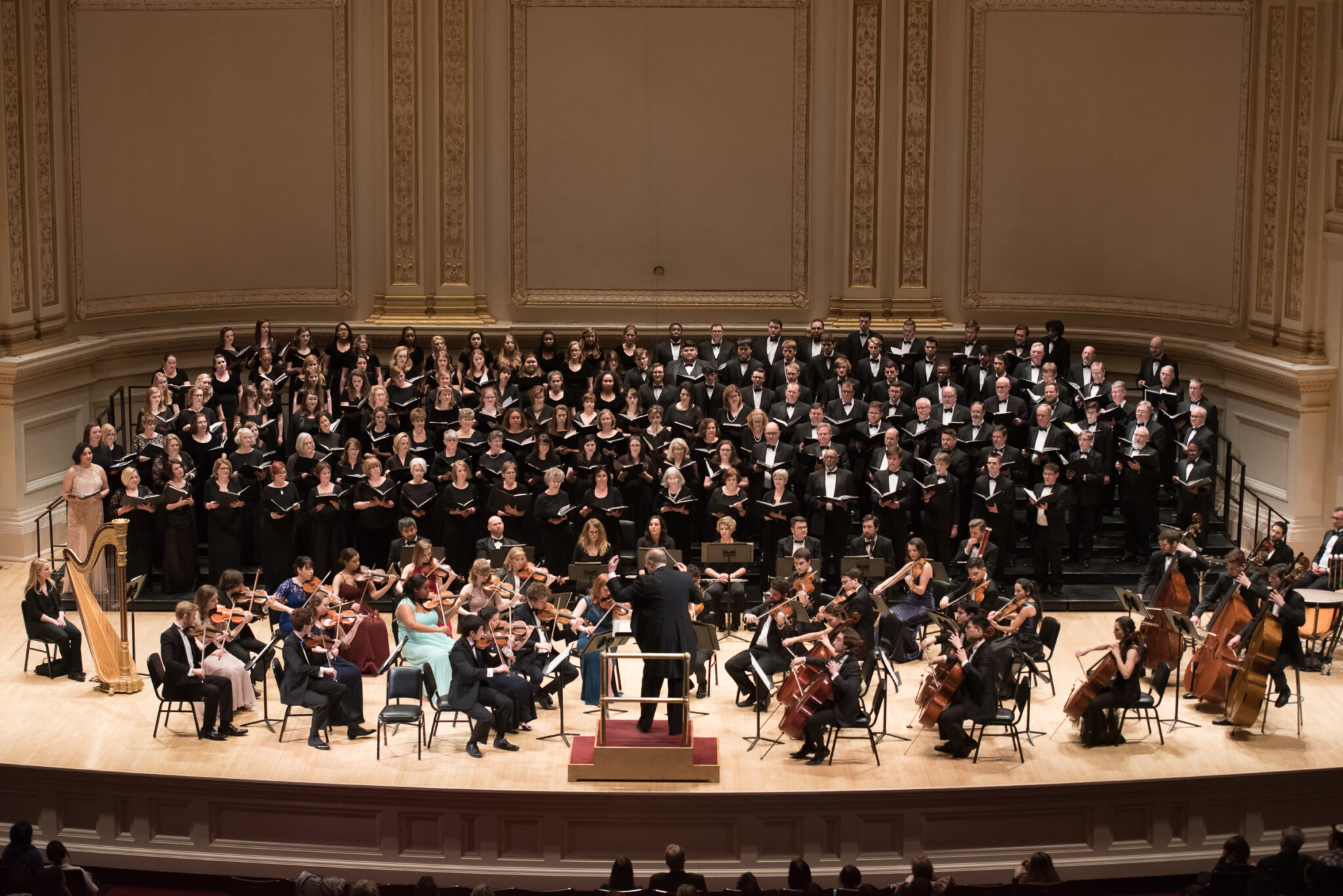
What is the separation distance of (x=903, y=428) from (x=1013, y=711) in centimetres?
362

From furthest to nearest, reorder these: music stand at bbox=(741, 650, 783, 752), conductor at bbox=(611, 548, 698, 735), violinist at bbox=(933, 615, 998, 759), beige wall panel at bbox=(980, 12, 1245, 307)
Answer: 1. beige wall panel at bbox=(980, 12, 1245, 307)
2. music stand at bbox=(741, 650, 783, 752)
3. violinist at bbox=(933, 615, 998, 759)
4. conductor at bbox=(611, 548, 698, 735)

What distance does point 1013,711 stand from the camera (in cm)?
1004

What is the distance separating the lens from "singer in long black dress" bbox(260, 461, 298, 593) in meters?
12.4

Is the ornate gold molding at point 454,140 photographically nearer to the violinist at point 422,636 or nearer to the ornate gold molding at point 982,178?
the ornate gold molding at point 982,178

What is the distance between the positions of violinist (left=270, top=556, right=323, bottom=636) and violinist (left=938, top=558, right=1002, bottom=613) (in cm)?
400

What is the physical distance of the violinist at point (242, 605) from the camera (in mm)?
10438

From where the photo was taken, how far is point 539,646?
34.1 ft

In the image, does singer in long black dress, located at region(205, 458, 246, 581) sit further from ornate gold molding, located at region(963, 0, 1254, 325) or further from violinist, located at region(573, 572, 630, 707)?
ornate gold molding, located at region(963, 0, 1254, 325)

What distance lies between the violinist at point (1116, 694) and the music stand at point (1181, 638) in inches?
13.7

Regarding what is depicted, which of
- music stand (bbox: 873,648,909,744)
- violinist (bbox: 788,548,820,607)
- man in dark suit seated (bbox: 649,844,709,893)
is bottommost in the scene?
man in dark suit seated (bbox: 649,844,709,893)

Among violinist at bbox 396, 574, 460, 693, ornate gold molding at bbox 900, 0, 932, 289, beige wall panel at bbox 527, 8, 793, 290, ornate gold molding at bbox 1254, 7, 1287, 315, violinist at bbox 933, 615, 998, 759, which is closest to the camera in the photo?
violinist at bbox 933, 615, 998, 759

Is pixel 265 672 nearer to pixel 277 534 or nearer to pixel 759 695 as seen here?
pixel 277 534

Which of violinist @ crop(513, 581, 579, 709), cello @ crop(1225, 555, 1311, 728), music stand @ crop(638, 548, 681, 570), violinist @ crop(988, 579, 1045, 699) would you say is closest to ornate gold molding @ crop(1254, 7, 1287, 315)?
cello @ crop(1225, 555, 1311, 728)

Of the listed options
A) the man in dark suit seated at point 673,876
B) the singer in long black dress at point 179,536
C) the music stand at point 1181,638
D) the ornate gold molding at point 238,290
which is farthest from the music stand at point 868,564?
the ornate gold molding at point 238,290
